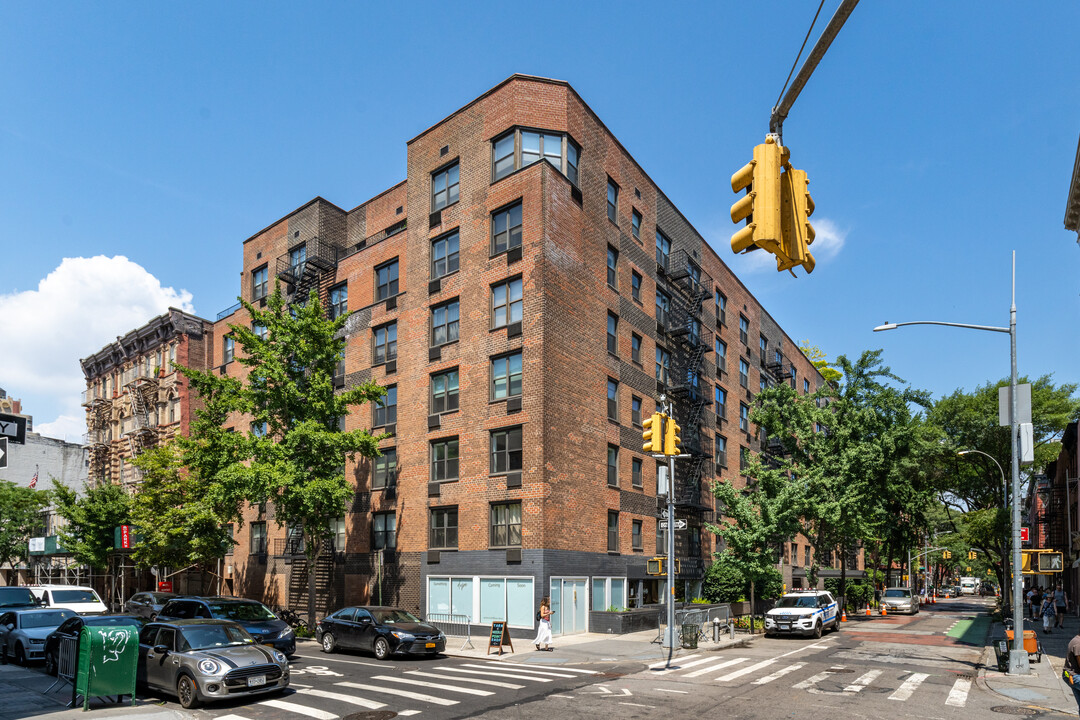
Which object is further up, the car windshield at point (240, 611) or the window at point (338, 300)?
the window at point (338, 300)

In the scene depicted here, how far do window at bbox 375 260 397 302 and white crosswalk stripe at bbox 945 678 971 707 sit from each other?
1113 inches

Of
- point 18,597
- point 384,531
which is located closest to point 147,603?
point 18,597

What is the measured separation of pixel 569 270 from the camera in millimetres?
32250

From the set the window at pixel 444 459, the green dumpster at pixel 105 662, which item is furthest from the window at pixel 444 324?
the green dumpster at pixel 105 662

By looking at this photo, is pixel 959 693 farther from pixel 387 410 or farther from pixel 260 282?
pixel 260 282

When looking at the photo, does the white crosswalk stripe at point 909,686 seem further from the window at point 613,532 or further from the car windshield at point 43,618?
the car windshield at point 43,618

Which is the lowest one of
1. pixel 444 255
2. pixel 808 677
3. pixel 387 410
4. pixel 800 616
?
pixel 800 616

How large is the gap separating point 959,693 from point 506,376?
756 inches

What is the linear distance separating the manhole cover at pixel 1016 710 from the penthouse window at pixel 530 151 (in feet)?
79.7

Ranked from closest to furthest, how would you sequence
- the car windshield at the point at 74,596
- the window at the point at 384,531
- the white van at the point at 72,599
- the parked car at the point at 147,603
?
the white van at the point at 72,599 → the car windshield at the point at 74,596 → the parked car at the point at 147,603 → the window at the point at 384,531

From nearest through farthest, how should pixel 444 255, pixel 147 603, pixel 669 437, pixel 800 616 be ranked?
pixel 669 437, pixel 800 616, pixel 147 603, pixel 444 255

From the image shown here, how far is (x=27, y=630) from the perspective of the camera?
2106 centimetres

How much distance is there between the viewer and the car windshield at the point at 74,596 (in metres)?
28.8

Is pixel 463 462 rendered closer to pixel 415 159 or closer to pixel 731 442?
pixel 415 159
